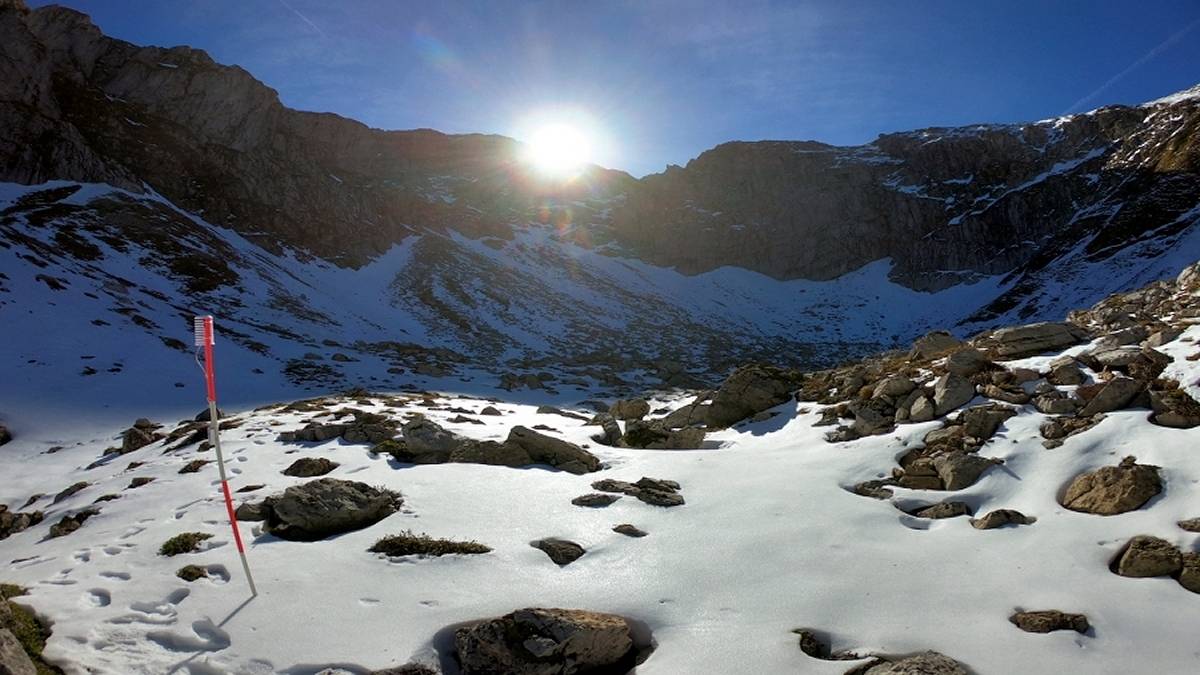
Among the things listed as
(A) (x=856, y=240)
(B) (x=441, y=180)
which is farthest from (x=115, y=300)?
(A) (x=856, y=240)

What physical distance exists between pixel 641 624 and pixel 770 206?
138062 mm

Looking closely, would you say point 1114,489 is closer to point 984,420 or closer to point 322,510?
point 984,420

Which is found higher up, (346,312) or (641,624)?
(346,312)

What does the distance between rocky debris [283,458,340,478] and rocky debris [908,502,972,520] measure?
41.9ft

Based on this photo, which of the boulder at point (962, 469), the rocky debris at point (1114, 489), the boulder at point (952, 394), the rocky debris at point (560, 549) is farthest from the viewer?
the boulder at point (952, 394)

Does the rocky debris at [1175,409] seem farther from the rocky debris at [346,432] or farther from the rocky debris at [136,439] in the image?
the rocky debris at [136,439]

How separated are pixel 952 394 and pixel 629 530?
27.5 ft

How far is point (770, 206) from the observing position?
135 metres

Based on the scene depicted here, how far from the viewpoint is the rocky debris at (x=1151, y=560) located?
679 centimetres

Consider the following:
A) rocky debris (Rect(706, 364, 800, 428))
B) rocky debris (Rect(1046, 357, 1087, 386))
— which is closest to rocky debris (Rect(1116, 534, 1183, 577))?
rocky debris (Rect(1046, 357, 1087, 386))

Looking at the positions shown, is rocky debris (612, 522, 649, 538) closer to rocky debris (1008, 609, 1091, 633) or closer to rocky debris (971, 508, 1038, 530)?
rocky debris (971, 508, 1038, 530)

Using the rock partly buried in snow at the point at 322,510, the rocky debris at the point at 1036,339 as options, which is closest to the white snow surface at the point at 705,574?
the rock partly buried in snow at the point at 322,510

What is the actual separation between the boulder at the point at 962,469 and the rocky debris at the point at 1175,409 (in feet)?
8.27

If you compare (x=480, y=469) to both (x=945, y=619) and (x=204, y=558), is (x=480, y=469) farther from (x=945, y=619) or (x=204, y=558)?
(x=945, y=619)
